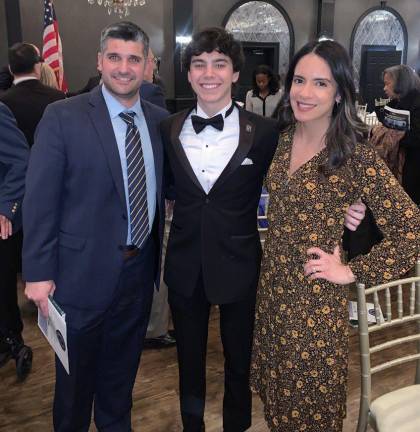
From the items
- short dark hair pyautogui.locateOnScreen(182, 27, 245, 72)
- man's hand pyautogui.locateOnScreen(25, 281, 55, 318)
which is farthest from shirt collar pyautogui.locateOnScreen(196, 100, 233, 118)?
man's hand pyautogui.locateOnScreen(25, 281, 55, 318)

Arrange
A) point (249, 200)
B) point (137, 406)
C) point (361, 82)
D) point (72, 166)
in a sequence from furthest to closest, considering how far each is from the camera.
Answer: point (361, 82) < point (137, 406) < point (249, 200) < point (72, 166)

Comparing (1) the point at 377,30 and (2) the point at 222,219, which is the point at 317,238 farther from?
(1) the point at 377,30

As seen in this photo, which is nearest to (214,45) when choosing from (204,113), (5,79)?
(204,113)

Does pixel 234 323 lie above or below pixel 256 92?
below

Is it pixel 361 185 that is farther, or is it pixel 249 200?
pixel 249 200

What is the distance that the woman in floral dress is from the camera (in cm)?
148

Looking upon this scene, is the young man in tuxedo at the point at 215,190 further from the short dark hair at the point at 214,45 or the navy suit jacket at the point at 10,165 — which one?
the navy suit jacket at the point at 10,165

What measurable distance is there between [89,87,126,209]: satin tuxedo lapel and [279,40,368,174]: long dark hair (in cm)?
67

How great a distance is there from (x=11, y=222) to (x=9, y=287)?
1.51 ft

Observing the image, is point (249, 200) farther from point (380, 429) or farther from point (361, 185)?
point (380, 429)

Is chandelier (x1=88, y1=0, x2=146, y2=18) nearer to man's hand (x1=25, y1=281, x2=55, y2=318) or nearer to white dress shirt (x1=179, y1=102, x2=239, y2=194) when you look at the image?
white dress shirt (x1=179, y1=102, x2=239, y2=194)

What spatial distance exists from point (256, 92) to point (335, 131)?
430cm

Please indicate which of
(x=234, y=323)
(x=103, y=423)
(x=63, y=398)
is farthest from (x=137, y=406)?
(x=234, y=323)

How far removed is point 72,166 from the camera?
5.36 feet
